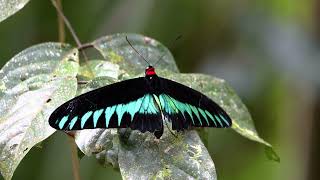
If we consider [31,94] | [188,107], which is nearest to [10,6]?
[31,94]

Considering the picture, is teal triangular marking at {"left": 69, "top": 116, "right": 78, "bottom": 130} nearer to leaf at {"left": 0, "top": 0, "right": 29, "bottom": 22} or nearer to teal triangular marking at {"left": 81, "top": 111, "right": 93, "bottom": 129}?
teal triangular marking at {"left": 81, "top": 111, "right": 93, "bottom": 129}

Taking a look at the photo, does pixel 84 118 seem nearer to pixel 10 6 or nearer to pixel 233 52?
pixel 10 6

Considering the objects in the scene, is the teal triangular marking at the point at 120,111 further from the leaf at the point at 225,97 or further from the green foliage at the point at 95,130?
the leaf at the point at 225,97

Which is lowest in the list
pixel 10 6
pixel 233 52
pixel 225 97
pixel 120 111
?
pixel 233 52

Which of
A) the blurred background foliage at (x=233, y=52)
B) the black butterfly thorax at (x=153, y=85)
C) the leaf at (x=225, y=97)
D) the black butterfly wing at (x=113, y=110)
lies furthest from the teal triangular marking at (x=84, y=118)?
the blurred background foliage at (x=233, y=52)

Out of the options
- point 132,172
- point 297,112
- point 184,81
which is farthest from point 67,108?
point 297,112

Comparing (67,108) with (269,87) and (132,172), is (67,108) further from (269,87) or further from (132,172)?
(269,87)
